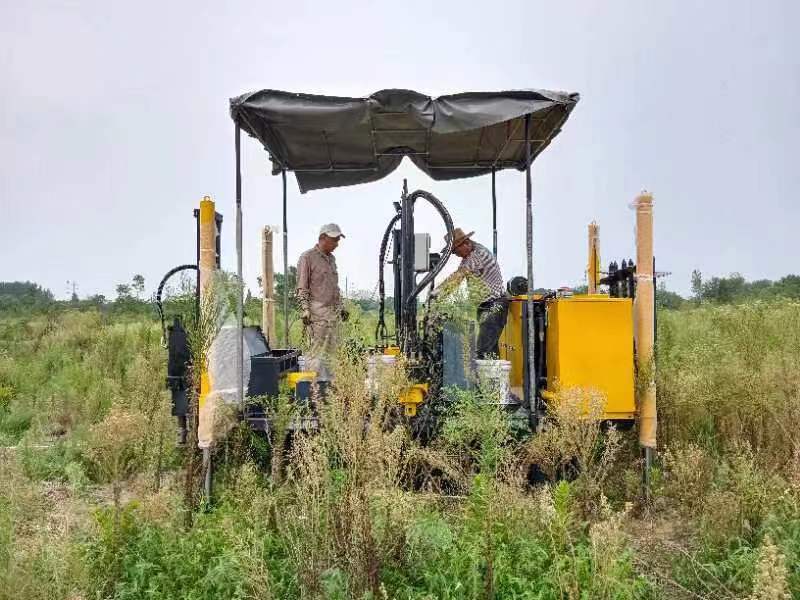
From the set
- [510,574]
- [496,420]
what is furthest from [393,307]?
[510,574]

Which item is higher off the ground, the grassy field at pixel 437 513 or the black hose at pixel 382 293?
the black hose at pixel 382 293

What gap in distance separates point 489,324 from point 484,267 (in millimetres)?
579

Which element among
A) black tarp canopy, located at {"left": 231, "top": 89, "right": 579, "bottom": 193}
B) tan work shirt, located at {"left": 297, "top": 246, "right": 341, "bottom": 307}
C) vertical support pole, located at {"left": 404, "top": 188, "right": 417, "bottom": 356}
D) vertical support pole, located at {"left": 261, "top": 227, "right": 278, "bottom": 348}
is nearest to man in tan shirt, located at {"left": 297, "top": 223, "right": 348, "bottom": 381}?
tan work shirt, located at {"left": 297, "top": 246, "right": 341, "bottom": 307}

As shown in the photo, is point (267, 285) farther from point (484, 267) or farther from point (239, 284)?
point (484, 267)

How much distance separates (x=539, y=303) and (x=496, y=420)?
2.42m

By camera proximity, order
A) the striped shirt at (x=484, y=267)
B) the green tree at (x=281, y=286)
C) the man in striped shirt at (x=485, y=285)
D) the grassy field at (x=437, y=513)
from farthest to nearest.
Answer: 1. the green tree at (x=281, y=286)
2. the striped shirt at (x=484, y=267)
3. the man in striped shirt at (x=485, y=285)
4. the grassy field at (x=437, y=513)

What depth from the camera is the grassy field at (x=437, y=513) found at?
3.45 meters

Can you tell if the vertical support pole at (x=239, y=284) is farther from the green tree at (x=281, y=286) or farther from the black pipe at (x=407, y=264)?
the green tree at (x=281, y=286)

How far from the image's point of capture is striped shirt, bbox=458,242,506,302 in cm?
620

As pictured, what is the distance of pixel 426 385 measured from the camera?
5.60 metres

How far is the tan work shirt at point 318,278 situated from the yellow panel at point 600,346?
9.51 ft

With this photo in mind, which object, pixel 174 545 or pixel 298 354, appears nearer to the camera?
pixel 174 545

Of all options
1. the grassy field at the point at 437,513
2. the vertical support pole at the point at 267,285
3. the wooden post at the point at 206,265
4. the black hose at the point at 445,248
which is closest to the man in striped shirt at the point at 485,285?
the black hose at the point at 445,248

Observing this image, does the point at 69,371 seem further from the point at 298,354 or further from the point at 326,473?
the point at 326,473
